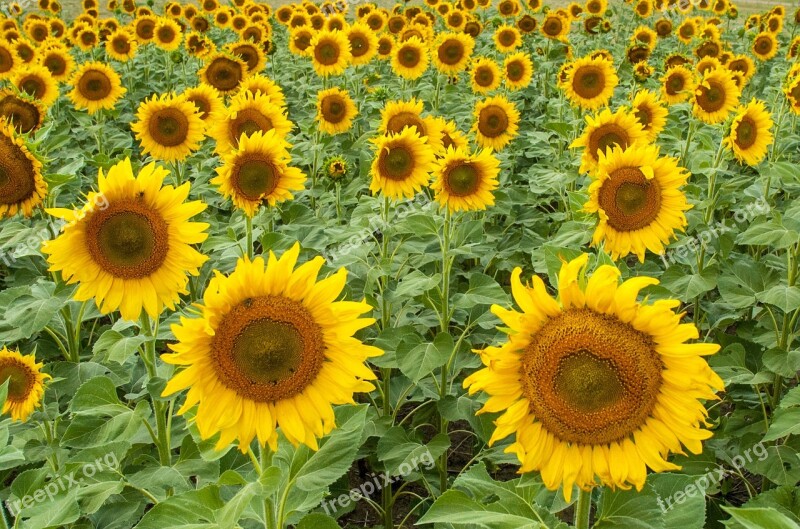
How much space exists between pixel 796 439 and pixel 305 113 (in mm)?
6735

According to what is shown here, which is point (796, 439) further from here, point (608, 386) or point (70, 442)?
point (70, 442)

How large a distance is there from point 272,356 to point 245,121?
10.1 feet

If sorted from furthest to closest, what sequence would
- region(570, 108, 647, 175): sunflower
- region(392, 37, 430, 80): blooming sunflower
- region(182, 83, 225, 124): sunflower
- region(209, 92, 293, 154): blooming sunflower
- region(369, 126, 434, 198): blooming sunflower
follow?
1. region(392, 37, 430, 80): blooming sunflower
2. region(182, 83, 225, 124): sunflower
3. region(209, 92, 293, 154): blooming sunflower
4. region(570, 108, 647, 175): sunflower
5. region(369, 126, 434, 198): blooming sunflower

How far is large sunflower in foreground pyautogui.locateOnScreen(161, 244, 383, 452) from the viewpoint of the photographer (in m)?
1.80

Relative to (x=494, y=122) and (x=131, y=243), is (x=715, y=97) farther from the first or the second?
(x=131, y=243)

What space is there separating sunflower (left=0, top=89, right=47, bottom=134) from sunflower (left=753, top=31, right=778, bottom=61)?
1000cm

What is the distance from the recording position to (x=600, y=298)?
1.65 metres

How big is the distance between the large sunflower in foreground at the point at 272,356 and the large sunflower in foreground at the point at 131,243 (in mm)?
672

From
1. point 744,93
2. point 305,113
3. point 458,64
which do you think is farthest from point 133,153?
point 744,93

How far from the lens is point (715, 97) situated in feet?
17.9

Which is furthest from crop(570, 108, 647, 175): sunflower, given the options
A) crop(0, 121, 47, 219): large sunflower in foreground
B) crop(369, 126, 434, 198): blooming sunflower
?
crop(0, 121, 47, 219): large sunflower in foreground

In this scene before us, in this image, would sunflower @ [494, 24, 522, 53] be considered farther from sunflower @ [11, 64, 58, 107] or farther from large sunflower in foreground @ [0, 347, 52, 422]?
large sunflower in foreground @ [0, 347, 52, 422]

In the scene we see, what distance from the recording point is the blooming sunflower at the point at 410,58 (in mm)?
7730

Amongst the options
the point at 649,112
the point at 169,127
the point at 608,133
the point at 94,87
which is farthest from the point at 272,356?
the point at 94,87
